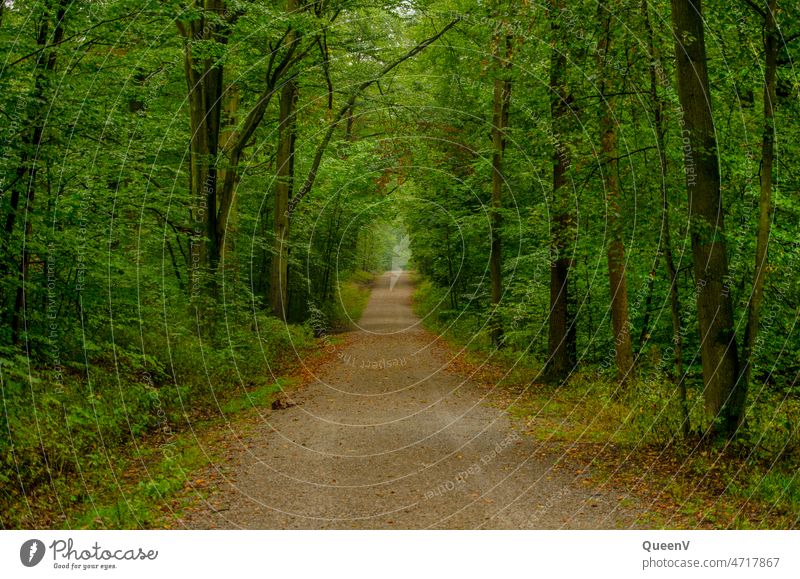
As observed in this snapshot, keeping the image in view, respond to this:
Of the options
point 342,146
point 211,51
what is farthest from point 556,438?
point 342,146

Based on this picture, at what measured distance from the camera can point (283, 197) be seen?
22844mm

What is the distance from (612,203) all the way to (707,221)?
1.99 meters

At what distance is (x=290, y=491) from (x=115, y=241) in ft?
19.3

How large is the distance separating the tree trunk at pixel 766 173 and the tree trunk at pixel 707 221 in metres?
0.41

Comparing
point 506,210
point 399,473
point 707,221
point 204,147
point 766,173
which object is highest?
point 204,147

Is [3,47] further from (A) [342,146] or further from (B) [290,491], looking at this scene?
(A) [342,146]

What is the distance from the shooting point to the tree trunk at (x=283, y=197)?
21.3 meters

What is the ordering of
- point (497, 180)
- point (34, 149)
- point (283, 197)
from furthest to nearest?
point (283, 197) → point (497, 180) → point (34, 149)

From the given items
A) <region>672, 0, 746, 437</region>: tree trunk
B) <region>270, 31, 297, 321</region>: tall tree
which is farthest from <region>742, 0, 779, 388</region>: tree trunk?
<region>270, 31, 297, 321</region>: tall tree

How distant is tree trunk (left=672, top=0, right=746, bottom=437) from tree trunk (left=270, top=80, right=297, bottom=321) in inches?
554

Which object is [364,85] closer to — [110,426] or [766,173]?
[110,426]

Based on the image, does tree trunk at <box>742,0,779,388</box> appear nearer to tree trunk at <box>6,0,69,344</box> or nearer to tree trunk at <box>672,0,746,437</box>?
tree trunk at <box>672,0,746,437</box>

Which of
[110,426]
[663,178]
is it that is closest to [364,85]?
[663,178]

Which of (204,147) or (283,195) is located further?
(283,195)
